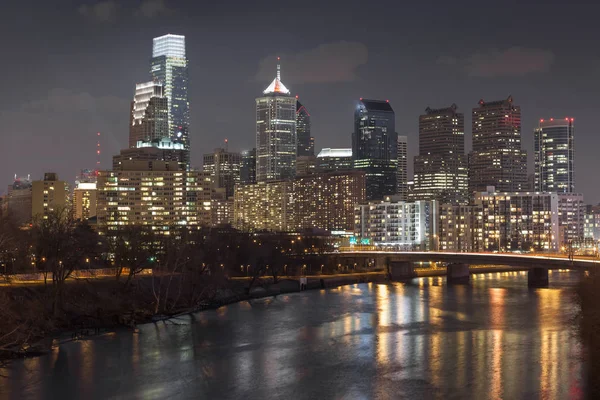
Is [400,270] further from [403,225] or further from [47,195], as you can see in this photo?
[47,195]

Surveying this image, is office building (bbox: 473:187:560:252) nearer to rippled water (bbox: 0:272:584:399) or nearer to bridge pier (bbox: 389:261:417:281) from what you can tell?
bridge pier (bbox: 389:261:417:281)

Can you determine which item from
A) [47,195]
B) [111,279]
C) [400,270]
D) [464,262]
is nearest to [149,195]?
[47,195]

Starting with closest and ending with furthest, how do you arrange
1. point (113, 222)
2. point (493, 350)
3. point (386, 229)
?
point (493, 350) → point (113, 222) → point (386, 229)

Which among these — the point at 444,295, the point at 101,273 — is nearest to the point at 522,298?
the point at 444,295

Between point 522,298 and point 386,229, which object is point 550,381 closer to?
point 522,298

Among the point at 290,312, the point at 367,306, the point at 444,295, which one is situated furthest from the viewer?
the point at 444,295

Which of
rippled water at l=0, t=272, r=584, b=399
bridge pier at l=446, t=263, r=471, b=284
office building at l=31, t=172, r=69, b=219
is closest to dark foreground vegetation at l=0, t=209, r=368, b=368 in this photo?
rippled water at l=0, t=272, r=584, b=399

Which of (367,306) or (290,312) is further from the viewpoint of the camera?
(367,306)
